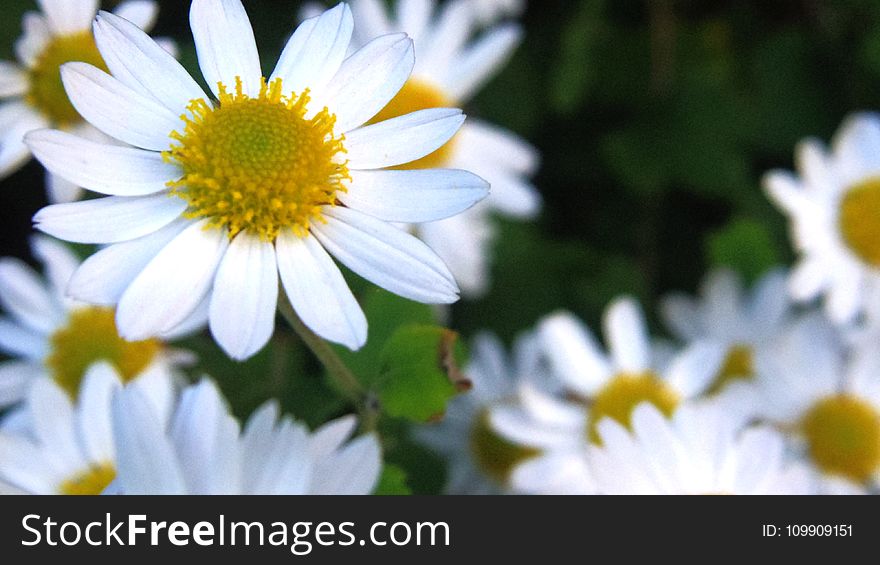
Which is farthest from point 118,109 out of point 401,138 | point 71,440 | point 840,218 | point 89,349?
point 840,218

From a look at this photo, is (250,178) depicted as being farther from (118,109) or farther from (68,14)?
(68,14)

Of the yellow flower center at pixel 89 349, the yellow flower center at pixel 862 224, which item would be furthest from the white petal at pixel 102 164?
the yellow flower center at pixel 862 224

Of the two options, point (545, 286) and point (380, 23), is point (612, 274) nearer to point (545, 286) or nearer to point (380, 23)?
point (545, 286)

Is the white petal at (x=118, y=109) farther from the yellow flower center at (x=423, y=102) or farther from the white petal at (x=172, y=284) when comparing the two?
the yellow flower center at (x=423, y=102)

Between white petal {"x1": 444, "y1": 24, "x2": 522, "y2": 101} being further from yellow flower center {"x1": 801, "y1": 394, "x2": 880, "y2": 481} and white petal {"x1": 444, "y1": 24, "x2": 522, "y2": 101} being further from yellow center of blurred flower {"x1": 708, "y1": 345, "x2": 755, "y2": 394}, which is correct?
yellow flower center {"x1": 801, "y1": 394, "x2": 880, "y2": 481}
